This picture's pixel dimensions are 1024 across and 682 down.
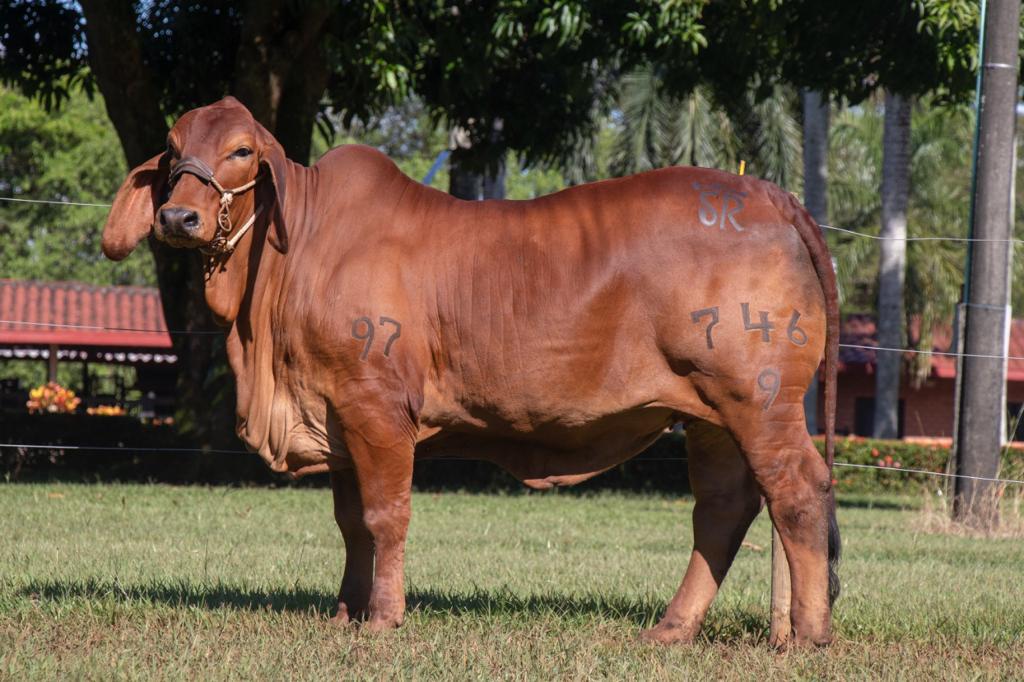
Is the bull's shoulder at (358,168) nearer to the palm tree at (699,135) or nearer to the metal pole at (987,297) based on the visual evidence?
the metal pole at (987,297)

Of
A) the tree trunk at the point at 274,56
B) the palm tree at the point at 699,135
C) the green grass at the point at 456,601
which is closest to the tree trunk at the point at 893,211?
the palm tree at the point at 699,135

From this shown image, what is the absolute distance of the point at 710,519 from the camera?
5883mm

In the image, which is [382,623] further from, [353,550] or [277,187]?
[277,187]

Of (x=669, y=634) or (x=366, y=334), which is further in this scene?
(x=669, y=634)

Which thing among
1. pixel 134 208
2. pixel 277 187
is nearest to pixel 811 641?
pixel 277 187

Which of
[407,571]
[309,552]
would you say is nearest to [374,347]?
[407,571]

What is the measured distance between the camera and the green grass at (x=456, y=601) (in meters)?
5.16

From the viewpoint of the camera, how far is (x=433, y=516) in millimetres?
12930

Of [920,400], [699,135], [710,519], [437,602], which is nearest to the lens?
[710,519]

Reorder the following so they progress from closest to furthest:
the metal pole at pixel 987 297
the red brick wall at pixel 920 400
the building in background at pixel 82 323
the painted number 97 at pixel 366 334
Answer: the painted number 97 at pixel 366 334 < the metal pole at pixel 987 297 < the building in background at pixel 82 323 < the red brick wall at pixel 920 400

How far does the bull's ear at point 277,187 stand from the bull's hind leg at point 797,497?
202 centimetres

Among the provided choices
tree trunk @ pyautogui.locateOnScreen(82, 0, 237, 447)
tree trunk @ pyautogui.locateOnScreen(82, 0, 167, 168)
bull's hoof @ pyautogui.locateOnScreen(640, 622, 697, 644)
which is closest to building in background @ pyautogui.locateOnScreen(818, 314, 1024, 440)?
tree trunk @ pyautogui.locateOnScreen(82, 0, 237, 447)

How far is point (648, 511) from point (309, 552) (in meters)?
5.83

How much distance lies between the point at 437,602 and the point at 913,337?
1034 inches
